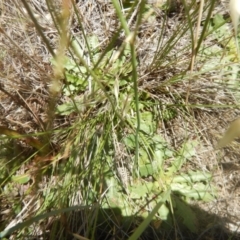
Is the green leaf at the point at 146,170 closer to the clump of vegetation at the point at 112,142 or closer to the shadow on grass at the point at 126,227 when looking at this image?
the clump of vegetation at the point at 112,142

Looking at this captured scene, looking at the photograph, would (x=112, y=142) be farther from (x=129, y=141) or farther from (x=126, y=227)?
(x=126, y=227)

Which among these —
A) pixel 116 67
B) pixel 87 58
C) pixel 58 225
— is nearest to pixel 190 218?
pixel 58 225

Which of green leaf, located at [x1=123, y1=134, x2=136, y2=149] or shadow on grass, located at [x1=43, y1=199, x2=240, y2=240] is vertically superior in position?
green leaf, located at [x1=123, y1=134, x2=136, y2=149]

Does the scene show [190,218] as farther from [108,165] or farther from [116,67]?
[116,67]

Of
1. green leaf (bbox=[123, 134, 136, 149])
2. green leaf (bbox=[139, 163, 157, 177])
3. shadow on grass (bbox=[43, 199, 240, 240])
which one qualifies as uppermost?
green leaf (bbox=[123, 134, 136, 149])

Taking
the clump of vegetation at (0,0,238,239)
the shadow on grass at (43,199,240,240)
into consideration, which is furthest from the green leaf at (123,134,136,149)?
the shadow on grass at (43,199,240,240)

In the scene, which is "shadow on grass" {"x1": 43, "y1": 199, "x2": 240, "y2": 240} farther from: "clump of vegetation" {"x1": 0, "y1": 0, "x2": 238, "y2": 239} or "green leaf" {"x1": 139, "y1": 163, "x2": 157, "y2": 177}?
"green leaf" {"x1": 139, "y1": 163, "x2": 157, "y2": 177}

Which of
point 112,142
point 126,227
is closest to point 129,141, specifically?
point 112,142

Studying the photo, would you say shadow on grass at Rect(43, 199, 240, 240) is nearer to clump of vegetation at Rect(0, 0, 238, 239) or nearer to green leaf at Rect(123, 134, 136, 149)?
clump of vegetation at Rect(0, 0, 238, 239)
